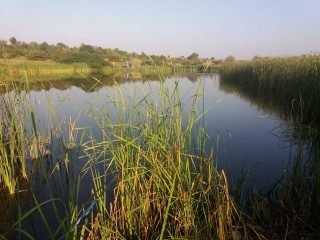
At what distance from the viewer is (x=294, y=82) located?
8.37 m

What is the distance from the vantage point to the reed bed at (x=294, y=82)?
577 cm

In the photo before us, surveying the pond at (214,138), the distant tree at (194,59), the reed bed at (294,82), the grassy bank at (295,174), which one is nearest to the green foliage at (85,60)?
the distant tree at (194,59)

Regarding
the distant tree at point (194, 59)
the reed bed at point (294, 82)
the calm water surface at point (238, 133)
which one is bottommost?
the calm water surface at point (238, 133)

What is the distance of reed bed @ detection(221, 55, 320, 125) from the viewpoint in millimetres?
5766

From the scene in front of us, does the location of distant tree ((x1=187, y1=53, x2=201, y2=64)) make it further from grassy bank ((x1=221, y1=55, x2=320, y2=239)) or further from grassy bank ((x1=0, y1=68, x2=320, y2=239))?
grassy bank ((x1=221, y1=55, x2=320, y2=239))

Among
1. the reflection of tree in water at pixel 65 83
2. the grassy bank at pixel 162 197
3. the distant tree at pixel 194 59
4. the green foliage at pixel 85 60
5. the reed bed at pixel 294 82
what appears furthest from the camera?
the green foliage at pixel 85 60

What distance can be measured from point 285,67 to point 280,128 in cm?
489

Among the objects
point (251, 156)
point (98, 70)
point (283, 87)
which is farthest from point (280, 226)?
point (98, 70)

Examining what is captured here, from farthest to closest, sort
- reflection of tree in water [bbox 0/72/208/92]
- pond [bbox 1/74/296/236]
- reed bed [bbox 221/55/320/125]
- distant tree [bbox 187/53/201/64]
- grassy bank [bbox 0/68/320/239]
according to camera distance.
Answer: reed bed [bbox 221/55/320/125]
distant tree [bbox 187/53/201/64]
reflection of tree in water [bbox 0/72/208/92]
pond [bbox 1/74/296/236]
grassy bank [bbox 0/68/320/239]

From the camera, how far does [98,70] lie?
36.8 metres

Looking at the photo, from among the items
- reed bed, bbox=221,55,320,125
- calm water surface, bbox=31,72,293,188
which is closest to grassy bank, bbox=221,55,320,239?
reed bed, bbox=221,55,320,125

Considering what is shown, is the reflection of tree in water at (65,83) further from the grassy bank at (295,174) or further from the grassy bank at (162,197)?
the grassy bank at (295,174)

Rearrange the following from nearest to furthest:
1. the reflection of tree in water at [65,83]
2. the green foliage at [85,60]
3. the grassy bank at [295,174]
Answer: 1. the grassy bank at [295,174]
2. the reflection of tree in water at [65,83]
3. the green foliage at [85,60]

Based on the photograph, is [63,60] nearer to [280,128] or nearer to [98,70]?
[98,70]
